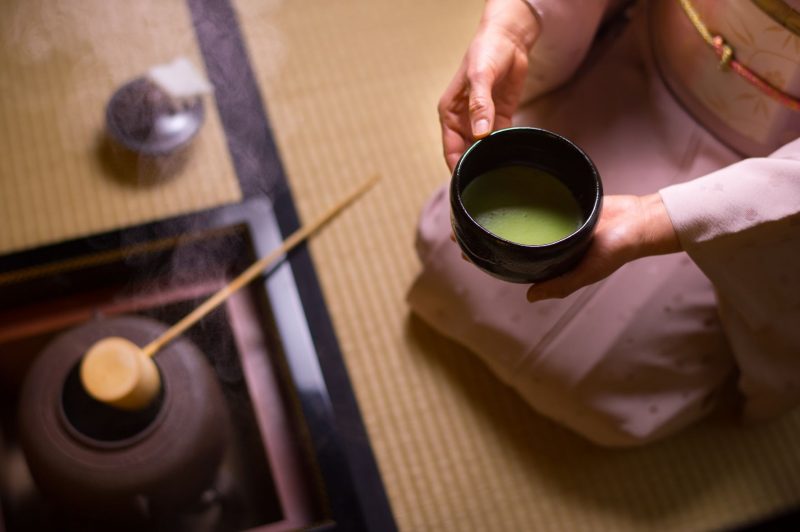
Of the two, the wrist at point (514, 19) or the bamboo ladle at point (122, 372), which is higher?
the wrist at point (514, 19)

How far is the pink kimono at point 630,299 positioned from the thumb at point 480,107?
249 millimetres

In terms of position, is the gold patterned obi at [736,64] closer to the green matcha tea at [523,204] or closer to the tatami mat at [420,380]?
the green matcha tea at [523,204]

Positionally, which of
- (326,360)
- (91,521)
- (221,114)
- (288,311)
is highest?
(221,114)

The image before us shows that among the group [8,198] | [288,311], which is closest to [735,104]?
[288,311]

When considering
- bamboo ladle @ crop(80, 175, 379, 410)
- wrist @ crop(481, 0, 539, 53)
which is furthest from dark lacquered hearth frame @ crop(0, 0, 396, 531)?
wrist @ crop(481, 0, 539, 53)

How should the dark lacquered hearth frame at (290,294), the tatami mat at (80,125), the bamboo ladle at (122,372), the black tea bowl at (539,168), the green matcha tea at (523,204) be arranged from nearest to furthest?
the black tea bowl at (539,168), the green matcha tea at (523,204), the bamboo ladle at (122,372), the dark lacquered hearth frame at (290,294), the tatami mat at (80,125)

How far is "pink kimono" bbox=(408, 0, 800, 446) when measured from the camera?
1333mm

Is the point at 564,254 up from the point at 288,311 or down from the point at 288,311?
up

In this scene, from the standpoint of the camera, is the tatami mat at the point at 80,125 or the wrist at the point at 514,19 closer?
the wrist at the point at 514,19

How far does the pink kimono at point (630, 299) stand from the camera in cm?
133

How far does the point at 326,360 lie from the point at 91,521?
60 centimetres

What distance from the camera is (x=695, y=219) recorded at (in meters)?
1.12

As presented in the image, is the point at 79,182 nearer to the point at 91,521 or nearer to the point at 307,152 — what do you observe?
the point at 307,152

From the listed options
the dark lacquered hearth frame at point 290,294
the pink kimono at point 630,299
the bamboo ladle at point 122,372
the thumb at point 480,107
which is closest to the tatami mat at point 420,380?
the dark lacquered hearth frame at point 290,294
